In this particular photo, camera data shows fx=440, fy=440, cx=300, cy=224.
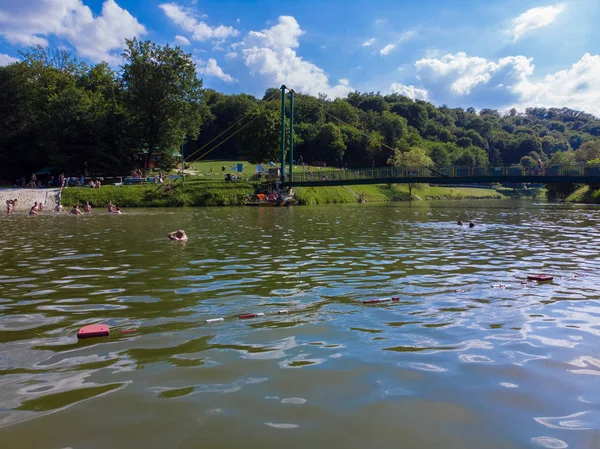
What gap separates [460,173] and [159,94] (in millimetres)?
→ 43669

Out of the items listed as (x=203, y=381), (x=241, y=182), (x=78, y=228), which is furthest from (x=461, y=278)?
(x=241, y=182)

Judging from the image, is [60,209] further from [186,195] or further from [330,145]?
[330,145]

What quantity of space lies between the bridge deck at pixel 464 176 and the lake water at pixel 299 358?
46.4 meters

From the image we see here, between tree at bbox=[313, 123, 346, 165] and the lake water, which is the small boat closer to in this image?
the lake water

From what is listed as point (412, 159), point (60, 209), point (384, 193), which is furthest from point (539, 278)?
point (412, 159)

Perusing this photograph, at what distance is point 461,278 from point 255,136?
60945 mm

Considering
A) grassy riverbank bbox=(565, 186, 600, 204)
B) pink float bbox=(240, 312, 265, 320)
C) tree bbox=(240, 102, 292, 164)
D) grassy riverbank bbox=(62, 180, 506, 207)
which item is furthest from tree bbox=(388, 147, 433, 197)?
pink float bbox=(240, 312, 265, 320)

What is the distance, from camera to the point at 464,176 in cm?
→ 5834

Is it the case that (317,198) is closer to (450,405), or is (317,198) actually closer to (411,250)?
(411,250)

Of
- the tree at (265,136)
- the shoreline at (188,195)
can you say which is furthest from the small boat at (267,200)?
the tree at (265,136)

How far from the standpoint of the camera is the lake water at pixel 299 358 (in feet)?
14.9

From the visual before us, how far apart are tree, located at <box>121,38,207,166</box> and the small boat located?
57.1 ft

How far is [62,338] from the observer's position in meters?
7.27

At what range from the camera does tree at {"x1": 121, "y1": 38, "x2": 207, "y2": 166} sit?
204ft
